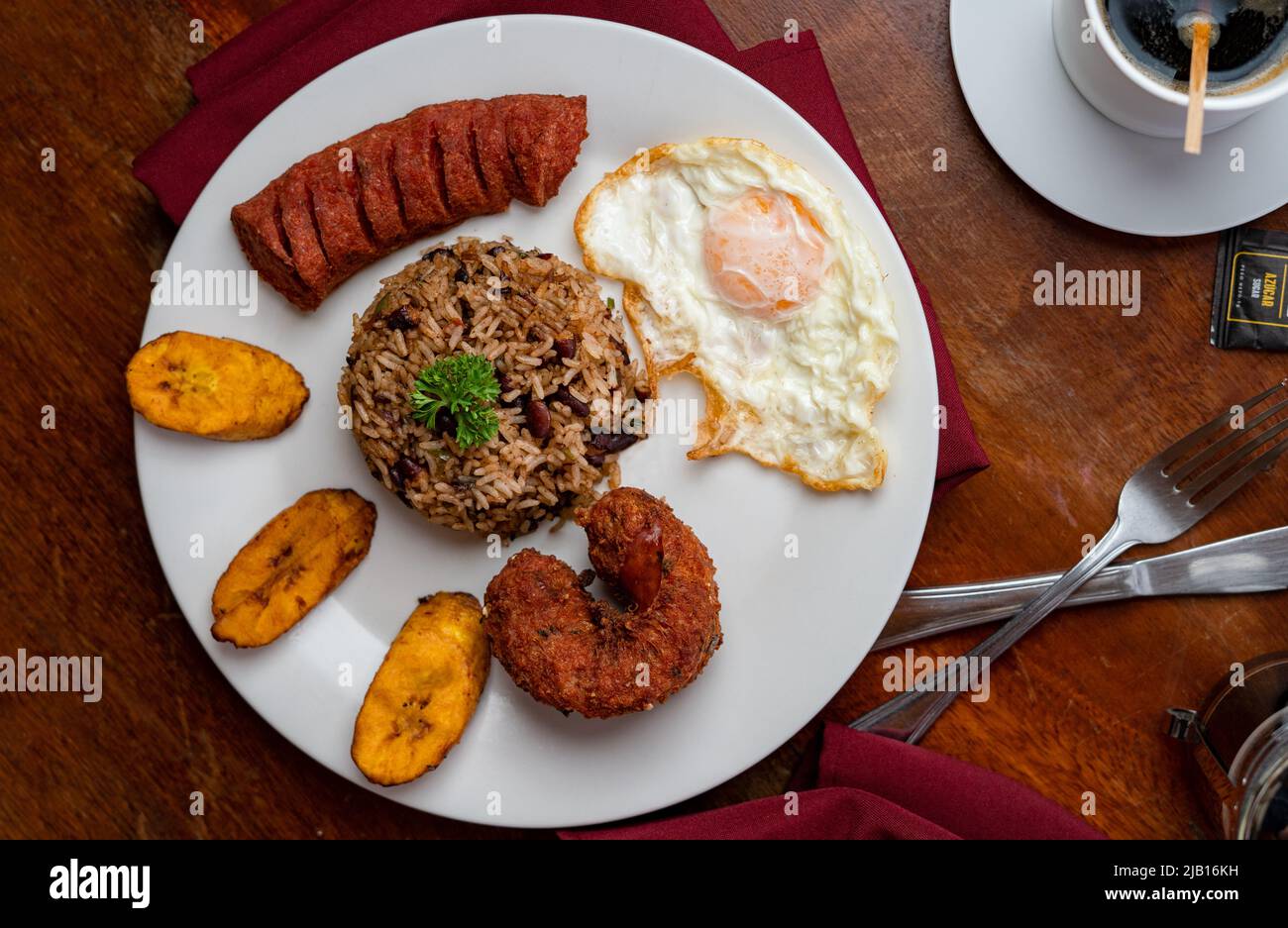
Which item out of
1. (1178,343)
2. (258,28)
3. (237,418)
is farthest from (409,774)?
(1178,343)

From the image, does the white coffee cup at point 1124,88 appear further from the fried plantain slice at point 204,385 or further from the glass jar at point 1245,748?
the fried plantain slice at point 204,385

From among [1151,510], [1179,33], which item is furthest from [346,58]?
[1151,510]

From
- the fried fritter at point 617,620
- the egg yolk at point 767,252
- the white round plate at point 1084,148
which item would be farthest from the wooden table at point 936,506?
the fried fritter at point 617,620

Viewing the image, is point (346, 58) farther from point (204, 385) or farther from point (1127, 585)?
point (1127, 585)

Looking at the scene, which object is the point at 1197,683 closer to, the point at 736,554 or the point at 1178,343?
the point at 1178,343

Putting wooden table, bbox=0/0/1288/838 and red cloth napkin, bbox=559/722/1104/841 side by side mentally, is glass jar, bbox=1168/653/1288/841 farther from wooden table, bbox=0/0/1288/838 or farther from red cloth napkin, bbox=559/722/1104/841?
red cloth napkin, bbox=559/722/1104/841
